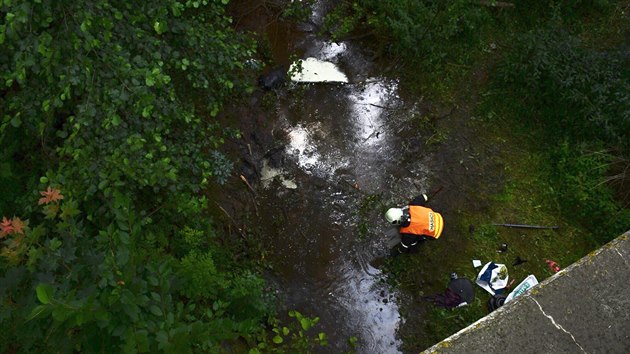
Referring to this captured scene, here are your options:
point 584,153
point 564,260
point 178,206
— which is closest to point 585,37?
point 584,153

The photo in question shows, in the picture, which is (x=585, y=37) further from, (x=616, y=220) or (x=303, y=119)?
(x=303, y=119)

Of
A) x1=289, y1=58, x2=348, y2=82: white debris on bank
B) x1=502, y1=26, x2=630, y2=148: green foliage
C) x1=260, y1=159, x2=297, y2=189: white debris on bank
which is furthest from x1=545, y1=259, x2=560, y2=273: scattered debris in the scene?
x1=289, y1=58, x2=348, y2=82: white debris on bank

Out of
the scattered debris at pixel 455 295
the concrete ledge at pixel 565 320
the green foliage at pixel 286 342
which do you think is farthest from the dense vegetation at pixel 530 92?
the concrete ledge at pixel 565 320

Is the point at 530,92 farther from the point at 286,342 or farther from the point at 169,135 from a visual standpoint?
the point at 169,135

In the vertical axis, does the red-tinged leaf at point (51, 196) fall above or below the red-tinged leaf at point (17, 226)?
below

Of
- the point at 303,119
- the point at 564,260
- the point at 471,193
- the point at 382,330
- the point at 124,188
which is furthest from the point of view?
the point at 303,119

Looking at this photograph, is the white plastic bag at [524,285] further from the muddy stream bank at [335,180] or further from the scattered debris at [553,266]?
the muddy stream bank at [335,180]

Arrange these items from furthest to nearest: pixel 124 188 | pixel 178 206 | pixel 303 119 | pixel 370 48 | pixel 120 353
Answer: pixel 370 48
pixel 303 119
pixel 178 206
pixel 124 188
pixel 120 353

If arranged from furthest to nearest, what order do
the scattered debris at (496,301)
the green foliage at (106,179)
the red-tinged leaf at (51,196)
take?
the scattered debris at (496,301), the red-tinged leaf at (51,196), the green foliage at (106,179)
